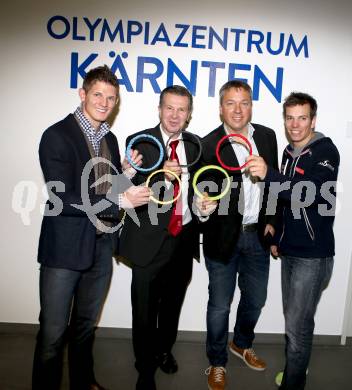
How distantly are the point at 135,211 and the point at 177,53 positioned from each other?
1445 millimetres

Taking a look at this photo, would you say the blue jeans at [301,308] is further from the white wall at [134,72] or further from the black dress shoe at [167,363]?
the white wall at [134,72]

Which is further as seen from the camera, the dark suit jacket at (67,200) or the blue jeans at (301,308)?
the blue jeans at (301,308)

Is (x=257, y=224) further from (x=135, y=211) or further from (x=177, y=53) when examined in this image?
(x=177, y=53)

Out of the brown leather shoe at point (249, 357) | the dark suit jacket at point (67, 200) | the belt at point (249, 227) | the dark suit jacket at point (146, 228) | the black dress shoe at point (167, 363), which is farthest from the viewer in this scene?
the brown leather shoe at point (249, 357)

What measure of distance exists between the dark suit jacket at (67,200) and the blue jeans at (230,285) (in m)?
1.01

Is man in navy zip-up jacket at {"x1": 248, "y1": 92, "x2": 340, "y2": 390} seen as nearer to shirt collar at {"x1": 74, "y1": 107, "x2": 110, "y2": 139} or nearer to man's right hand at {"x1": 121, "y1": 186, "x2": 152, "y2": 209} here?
man's right hand at {"x1": 121, "y1": 186, "x2": 152, "y2": 209}

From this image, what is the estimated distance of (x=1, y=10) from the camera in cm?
299

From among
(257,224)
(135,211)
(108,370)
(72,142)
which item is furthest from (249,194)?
(108,370)

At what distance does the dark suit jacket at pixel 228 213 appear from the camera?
2.59 m

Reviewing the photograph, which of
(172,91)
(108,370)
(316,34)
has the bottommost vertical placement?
(108,370)

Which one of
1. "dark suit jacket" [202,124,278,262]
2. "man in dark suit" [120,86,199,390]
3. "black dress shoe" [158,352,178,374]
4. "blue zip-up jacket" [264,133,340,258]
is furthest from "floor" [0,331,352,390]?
"blue zip-up jacket" [264,133,340,258]

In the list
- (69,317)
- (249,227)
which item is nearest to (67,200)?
(69,317)

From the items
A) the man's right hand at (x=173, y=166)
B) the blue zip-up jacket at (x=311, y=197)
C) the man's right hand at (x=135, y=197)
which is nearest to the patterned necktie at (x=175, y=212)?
the man's right hand at (x=173, y=166)

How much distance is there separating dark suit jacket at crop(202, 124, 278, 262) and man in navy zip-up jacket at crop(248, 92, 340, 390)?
0.79ft
